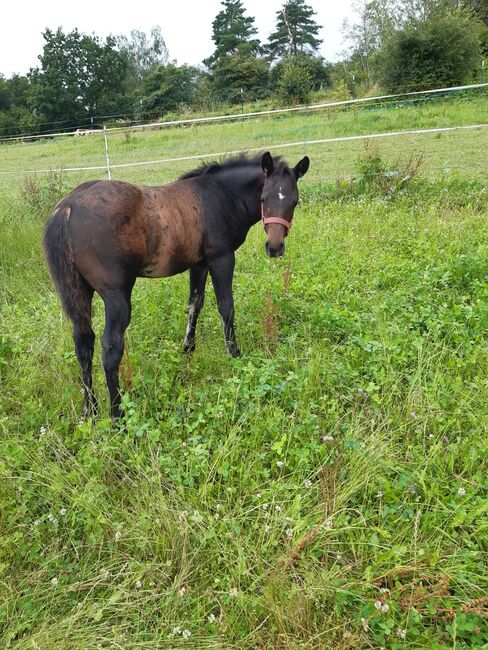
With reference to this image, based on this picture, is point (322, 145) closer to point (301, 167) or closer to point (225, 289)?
point (301, 167)

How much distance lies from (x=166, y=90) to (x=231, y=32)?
15.0 m

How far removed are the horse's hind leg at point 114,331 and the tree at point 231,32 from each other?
165 feet

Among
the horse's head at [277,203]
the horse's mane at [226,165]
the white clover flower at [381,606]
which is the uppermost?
the horse's mane at [226,165]

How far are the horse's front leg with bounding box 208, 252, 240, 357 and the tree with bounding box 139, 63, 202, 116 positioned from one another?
38912 millimetres

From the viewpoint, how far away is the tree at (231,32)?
46338 millimetres

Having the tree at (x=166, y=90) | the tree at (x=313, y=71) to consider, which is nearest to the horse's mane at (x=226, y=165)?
the tree at (x=313, y=71)

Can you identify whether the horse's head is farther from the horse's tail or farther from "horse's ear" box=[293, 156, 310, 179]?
the horse's tail

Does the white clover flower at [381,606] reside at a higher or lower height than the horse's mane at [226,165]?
lower

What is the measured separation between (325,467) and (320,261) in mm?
3197

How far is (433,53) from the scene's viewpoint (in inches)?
778

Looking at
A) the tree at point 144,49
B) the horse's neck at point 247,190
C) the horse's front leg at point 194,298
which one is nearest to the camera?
Result: the horse's neck at point 247,190

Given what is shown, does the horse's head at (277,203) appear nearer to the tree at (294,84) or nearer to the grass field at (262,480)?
the grass field at (262,480)

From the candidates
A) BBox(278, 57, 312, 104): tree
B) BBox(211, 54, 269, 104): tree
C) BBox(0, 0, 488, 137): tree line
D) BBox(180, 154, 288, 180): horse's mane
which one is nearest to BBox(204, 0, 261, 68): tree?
BBox(0, 0, 488, 137): tree line

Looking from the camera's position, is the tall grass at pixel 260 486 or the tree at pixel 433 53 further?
the tree at pixel 433 53
